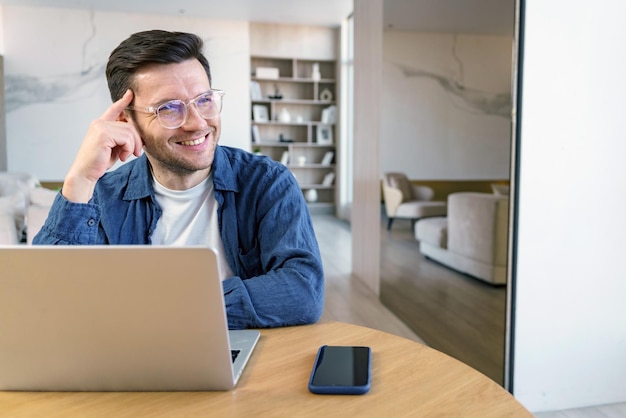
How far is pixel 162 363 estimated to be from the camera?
28.3 inches

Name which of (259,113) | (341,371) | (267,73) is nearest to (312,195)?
(259,113)

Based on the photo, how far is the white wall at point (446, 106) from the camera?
230cm

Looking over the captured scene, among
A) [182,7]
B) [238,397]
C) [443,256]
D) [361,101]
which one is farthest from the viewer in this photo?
[182,7]

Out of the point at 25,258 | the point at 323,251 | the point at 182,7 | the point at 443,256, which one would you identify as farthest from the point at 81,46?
the point at 25,258

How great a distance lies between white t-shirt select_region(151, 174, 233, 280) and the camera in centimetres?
135

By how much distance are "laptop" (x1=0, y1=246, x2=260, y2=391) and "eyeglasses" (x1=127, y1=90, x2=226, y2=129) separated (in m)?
0.60

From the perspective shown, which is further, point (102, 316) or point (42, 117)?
point (42, 117)

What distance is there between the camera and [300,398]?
2.40 feet

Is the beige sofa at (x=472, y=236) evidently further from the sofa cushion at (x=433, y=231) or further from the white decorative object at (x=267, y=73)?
the white decorative object at (x=267, y=73)

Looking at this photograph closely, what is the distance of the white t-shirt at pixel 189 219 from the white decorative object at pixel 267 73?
282 inches

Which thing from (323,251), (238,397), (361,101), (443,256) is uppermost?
(361,101)

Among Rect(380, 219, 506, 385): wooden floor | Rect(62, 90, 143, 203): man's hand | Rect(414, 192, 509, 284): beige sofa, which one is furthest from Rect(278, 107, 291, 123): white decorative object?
Rect(62, 90, 143, 203): man's hand

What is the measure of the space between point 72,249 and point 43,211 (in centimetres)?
192

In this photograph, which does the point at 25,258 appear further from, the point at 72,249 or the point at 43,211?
the point at 43,211
